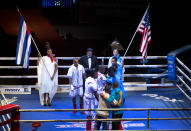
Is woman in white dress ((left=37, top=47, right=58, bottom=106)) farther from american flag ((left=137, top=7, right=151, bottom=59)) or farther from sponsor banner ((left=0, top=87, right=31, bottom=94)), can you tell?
american flag ((left=137, top=7, right=151, bottom=59))

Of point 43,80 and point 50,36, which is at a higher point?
point 50,36

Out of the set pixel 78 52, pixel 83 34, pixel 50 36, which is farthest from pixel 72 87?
pixel 83 34

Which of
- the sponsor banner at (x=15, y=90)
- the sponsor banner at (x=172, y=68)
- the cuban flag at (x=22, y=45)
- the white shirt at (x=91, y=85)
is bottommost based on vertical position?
the sponsor banner at (x=15, y=90)

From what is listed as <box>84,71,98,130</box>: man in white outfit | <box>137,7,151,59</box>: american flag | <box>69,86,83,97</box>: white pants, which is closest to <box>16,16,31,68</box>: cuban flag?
<box>69,86,83,97</box>: white pants

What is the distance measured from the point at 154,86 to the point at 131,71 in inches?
166

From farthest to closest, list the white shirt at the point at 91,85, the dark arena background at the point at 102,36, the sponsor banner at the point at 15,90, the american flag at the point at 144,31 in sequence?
the dark arena background at the point at 102,36 → the sponsor banner at the point at 15,90 → the american flag at the point at 144,31 → the white shirt at the point at 91,85

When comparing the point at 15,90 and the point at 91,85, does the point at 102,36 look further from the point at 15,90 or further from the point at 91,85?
the point at 91,85

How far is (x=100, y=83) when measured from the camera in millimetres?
6391

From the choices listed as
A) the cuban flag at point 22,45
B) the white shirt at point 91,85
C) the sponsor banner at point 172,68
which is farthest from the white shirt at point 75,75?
the sponsor banner at point 172,68

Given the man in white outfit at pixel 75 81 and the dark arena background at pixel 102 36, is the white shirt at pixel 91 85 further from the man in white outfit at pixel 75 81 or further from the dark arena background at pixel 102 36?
the dark arena background at pixel 102 36

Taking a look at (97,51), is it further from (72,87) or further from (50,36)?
(72,87)

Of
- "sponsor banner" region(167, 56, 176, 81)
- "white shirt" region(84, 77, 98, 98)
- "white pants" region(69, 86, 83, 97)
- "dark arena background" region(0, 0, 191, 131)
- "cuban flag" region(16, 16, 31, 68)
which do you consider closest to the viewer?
"white shirt" region(84, 77, 98, 98)

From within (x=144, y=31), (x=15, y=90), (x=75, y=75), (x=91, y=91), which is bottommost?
(x=15, y=90)

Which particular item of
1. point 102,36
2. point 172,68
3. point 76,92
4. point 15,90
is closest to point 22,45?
point 76,92
